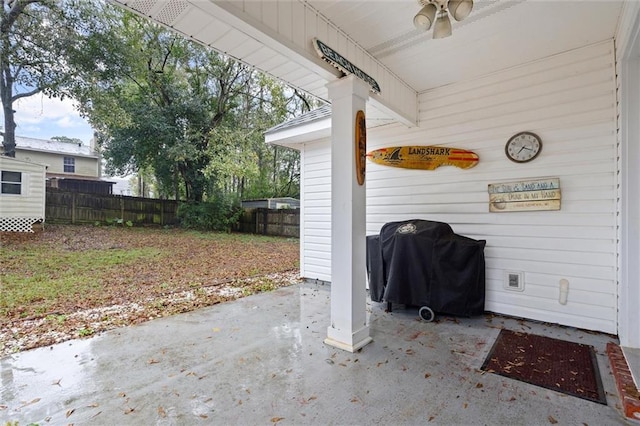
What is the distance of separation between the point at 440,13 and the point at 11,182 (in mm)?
10928

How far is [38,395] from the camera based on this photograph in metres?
1.92

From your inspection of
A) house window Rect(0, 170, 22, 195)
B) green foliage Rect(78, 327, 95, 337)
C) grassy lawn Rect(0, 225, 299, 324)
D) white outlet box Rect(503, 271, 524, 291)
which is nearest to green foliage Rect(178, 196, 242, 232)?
grassy lawn Rect(0, 225, 299, 324)

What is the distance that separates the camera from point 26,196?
315 inches

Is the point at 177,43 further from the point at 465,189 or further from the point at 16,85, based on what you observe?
the point at 465,189

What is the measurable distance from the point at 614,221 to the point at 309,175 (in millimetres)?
4084

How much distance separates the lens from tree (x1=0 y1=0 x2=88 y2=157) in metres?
6.34

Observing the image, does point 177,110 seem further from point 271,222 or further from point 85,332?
point 85,332

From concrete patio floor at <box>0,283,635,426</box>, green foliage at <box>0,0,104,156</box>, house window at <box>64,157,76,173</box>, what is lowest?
concrete patio floor at <box>0,283,635,426</box>

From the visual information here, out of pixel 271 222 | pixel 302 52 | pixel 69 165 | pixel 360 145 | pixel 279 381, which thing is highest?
pixel 69 165

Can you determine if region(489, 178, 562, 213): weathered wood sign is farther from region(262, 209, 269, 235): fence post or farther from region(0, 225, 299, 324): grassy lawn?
region(262, 209, 269, 235): fence post

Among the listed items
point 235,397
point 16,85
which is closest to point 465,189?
point 235,397

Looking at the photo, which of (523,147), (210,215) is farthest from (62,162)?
(523,147)

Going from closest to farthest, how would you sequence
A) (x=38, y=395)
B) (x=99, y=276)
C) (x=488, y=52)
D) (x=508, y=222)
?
1. (x=38, y=395)
2. (x=488, y=52)
3. (x=508, y=222)
4. (x=99, y=276)

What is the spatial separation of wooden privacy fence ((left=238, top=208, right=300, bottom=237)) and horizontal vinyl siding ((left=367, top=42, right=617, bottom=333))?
25.6 ft
